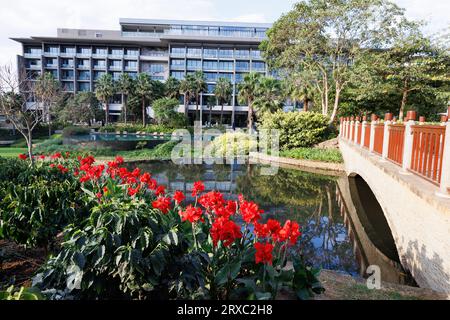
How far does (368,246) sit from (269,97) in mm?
23008

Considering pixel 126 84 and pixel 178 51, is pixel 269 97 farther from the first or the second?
pixel 178 51

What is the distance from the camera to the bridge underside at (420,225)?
3525 mm

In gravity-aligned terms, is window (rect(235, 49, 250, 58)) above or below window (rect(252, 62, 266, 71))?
above

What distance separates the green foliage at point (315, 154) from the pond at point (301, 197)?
90.5 inches

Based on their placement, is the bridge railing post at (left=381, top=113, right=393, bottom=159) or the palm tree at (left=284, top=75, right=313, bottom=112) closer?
the bridge railing post at (left=381, top=113, right=393, bottom=159)

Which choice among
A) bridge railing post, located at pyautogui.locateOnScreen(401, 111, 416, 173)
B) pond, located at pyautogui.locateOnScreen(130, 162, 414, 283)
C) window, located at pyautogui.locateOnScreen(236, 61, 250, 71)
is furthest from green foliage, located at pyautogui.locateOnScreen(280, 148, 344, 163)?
window, located at pyautogui.locateOnScreen(236, 61, 250, 71)

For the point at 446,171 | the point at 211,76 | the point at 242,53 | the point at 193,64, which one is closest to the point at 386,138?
the point at 446,171

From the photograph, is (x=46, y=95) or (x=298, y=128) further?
(x=298, y=128)

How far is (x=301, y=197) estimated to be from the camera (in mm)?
11375

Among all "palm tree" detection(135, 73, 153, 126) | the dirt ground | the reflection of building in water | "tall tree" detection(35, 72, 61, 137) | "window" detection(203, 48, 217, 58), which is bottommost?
the reflection of building in water

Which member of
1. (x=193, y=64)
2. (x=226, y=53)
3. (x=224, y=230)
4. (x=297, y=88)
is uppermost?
(x=226, y=53)

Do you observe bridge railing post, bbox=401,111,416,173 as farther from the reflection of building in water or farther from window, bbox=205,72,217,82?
window, bbox=205,72,217,82

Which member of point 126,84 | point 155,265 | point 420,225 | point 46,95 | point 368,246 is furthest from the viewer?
point 126,84

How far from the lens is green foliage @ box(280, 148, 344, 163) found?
59.5ft
